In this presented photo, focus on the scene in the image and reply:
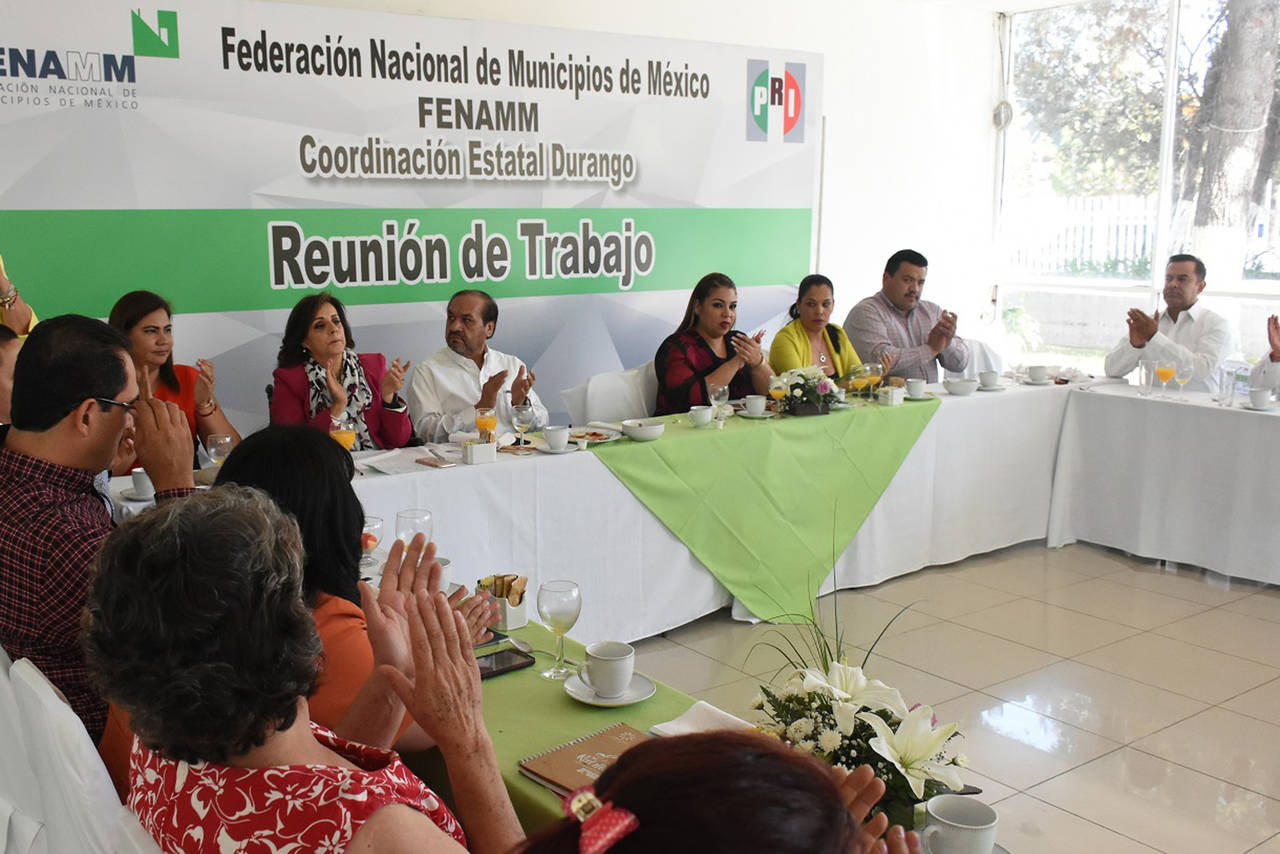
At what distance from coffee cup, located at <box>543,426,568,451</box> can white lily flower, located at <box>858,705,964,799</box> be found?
7.92 ft

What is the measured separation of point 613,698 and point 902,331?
3.99m

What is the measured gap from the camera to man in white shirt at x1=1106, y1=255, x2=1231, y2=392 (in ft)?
17.0

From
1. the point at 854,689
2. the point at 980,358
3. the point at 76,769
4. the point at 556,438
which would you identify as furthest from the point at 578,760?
the point at 980,358

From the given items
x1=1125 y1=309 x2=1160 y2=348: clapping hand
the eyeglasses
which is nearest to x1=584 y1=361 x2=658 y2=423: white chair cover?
x1=1125 y1=309 x2=1160 y2=348: clapping hand

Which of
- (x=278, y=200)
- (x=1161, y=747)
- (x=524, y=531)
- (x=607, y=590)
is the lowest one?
(x=1161, y=747)

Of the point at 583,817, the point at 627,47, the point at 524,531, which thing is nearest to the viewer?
the point at 583,817

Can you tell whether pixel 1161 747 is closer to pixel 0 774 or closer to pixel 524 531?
pixel 524 531

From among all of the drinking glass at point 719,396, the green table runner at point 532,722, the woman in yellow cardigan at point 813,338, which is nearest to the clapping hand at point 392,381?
the drinking glass at point 719,396

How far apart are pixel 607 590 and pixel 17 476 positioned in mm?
2209

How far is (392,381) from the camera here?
12.9 feet

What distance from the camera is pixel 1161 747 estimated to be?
10.7 ft

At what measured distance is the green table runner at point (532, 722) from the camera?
5.15 ft

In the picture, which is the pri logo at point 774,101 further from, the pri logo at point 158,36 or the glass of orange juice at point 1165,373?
the pri logo at point 158,36

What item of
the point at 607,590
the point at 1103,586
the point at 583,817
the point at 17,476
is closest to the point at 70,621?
the point at 17,476
